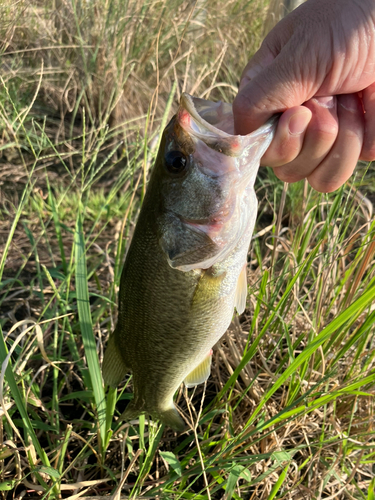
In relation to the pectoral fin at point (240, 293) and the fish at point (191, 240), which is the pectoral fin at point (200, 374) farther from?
the pectoral fin at point (240, 293)

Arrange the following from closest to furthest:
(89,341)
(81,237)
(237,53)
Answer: (89,341), (81,237), (237,53)

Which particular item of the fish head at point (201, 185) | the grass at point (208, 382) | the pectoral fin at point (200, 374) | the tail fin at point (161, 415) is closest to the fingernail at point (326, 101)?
the fish head at point (201, 185)

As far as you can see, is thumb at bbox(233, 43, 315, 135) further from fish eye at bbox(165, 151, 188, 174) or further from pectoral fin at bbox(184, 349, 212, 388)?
pectoral fin at bbox(184, 349, 212, 388)

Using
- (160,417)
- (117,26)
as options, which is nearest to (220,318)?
(160,417)

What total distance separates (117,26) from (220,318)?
10.9 ft

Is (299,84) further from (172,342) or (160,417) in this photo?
(160,417)

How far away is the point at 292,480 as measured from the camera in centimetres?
190

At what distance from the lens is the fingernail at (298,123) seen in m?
1.44

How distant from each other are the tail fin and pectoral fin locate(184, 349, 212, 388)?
0.13 meters

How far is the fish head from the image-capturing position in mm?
1355

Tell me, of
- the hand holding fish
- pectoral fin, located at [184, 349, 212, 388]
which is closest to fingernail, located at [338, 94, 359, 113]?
the hand holding fish

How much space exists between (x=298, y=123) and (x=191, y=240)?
1.73 feet

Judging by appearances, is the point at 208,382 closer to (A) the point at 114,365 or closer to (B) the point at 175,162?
(A) the point at 114,365

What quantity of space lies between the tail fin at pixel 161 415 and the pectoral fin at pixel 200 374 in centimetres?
13
